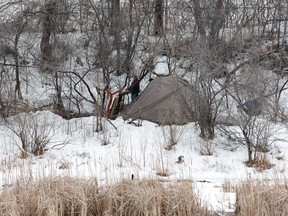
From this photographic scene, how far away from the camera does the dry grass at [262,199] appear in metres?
6.52

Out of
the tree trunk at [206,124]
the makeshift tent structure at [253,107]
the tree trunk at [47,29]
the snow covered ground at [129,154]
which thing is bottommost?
the snow covered ground at [129,154]

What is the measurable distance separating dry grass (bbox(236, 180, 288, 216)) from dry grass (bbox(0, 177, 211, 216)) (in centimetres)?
53

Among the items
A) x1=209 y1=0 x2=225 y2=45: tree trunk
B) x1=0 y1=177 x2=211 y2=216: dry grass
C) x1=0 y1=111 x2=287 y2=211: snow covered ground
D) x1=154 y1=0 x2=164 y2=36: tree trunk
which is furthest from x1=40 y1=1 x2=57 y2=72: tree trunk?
x1=0 y1=177 x2=211 y2=216: dry grass

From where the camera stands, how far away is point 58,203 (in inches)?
264

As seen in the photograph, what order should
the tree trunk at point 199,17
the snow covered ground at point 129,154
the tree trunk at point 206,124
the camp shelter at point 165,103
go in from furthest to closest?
the tree trunk at point 199,17 → the camp shelter at point 165,103 → the tree trunk at point 206,124 → the snow covered ground at point 129,154

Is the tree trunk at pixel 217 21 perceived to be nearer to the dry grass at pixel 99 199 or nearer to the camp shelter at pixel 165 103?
the camp shelter at pixel 165 103

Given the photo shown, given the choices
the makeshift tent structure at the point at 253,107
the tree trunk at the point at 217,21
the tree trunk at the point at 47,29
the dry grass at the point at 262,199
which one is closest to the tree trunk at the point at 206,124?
the makeshift tent structure at the point at 253,107

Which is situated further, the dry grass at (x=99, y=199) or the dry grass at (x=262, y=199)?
the dry grass at (x=99, y=199)

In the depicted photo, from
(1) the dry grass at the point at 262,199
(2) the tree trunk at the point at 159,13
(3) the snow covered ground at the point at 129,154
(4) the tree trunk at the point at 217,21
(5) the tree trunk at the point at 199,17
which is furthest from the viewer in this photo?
(2) the tree trunk at the point at 159,13

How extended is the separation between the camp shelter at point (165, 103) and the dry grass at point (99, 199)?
5.32m

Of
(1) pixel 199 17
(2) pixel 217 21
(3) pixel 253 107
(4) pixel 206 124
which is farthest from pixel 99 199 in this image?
(1) pixel 199 17

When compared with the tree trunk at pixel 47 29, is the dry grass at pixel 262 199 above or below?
below

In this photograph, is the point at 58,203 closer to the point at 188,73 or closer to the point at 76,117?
the point at 76,117

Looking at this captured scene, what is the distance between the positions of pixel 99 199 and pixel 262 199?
7.46ft
